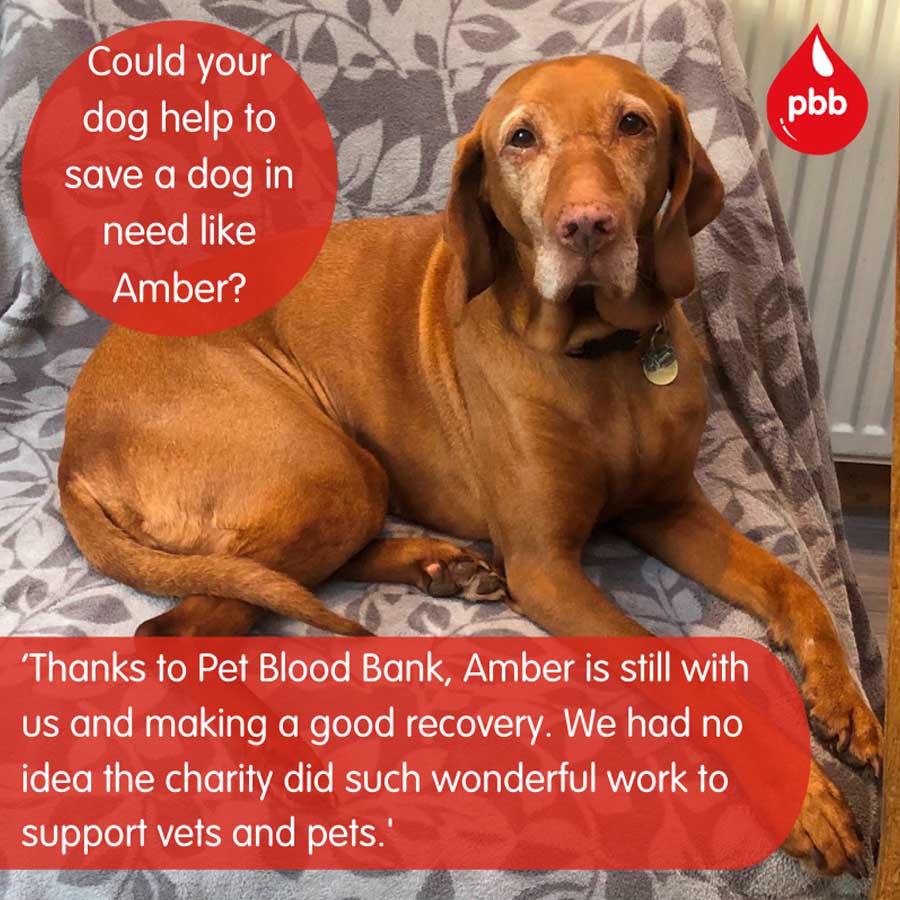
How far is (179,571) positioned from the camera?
1476 mm

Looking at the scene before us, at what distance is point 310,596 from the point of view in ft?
4.68

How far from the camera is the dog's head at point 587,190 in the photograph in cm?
129

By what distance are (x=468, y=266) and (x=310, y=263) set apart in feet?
1.35

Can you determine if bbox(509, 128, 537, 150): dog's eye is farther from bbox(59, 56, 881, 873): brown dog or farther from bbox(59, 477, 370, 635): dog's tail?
bbox(59, 477, 370, 635): dog's tail

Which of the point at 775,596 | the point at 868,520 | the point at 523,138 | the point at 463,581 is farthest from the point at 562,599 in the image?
the point at 868,520

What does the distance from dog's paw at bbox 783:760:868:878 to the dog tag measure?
0.56 meters

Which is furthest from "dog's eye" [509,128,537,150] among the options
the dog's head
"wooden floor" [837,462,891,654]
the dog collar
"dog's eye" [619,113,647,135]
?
"wooden floor" [837,462,891,654]

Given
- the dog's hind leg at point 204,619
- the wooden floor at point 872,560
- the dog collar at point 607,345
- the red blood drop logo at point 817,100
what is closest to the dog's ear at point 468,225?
the dog collar at point 607,345

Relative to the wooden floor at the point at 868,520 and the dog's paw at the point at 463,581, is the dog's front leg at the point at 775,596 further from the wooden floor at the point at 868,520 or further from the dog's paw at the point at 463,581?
the wooden floor at the point at 868,520

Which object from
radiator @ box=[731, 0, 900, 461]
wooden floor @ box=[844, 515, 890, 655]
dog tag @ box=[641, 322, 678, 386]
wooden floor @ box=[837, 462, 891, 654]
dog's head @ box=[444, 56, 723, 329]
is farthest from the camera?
wooden floor @ box=[837, 462, 891, 654]

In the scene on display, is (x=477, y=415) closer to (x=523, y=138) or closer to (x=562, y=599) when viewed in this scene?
(x=562, y=599)

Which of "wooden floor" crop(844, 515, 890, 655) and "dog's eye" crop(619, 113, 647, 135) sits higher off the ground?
"dog's eye" crop(619, 113, 647, 135)

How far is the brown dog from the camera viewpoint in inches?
53.5

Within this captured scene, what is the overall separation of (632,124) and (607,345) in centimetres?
29
